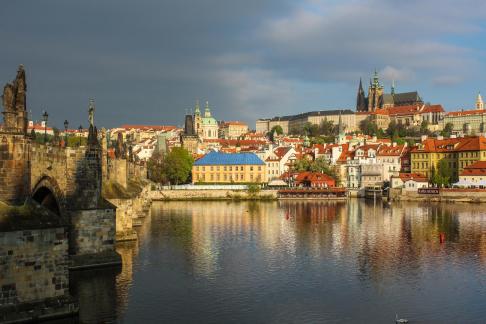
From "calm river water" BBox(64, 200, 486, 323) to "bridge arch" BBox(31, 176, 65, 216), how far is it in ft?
13.1

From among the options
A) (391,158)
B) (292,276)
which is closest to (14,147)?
(292,276)

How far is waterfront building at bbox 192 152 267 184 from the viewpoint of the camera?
399ft

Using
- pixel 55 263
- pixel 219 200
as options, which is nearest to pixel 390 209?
pixel 219 200

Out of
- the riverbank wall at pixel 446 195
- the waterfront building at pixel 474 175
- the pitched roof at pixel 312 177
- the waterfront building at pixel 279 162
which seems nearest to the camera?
the riverbank wall at pixel 446 195

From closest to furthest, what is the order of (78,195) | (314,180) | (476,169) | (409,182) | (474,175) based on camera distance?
Answer: (78,195) < (474,175) < (476,169) < (409,182) < (314,180)

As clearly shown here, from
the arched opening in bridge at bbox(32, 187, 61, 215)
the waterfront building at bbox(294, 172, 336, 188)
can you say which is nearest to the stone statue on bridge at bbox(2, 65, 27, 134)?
the arched opening in bridge at bbox(32, 187, 61, 215)

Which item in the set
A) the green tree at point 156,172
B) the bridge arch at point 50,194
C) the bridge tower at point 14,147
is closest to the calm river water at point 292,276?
the bridge arch at point 50,194

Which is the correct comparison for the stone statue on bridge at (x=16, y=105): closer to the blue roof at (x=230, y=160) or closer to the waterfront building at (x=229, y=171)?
the waterfront building at (x=229, y=171)

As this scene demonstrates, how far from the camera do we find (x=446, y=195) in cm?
10031

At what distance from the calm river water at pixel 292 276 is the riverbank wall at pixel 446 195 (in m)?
40.2

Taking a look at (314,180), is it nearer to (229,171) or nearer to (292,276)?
(229,171)

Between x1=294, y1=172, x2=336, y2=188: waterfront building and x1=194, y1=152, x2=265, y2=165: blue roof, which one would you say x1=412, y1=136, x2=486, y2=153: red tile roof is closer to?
x1=294, y1=172, x2=336, y2=188: waterfront building

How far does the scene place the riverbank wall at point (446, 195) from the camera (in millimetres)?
97688

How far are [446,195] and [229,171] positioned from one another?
43.2m
